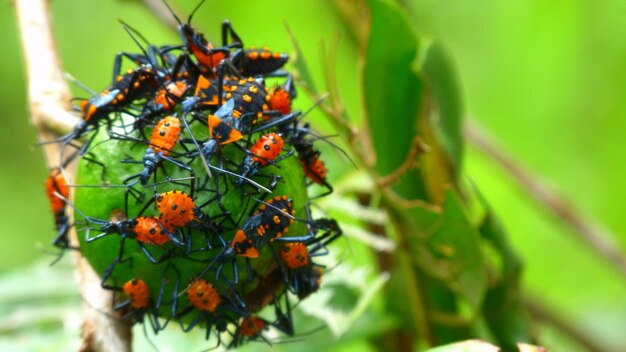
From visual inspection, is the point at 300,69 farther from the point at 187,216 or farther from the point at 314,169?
the point at 187,216

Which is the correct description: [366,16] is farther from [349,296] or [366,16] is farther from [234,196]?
[234,196]

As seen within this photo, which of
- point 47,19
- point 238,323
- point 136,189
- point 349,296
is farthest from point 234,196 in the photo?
point 349,296

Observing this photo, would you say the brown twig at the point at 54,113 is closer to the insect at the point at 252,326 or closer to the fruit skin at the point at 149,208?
the fruit skin at the point at 149,208

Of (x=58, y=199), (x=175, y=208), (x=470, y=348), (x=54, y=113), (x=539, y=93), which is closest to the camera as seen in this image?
(x=175, y=208)

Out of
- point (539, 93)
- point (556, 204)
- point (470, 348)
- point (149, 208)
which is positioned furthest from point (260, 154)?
point (539, 93)

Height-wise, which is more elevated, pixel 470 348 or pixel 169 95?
pixel 169 95

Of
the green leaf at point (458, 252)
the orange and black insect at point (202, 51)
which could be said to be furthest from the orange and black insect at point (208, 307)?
the green leaf at point (458, 252)
